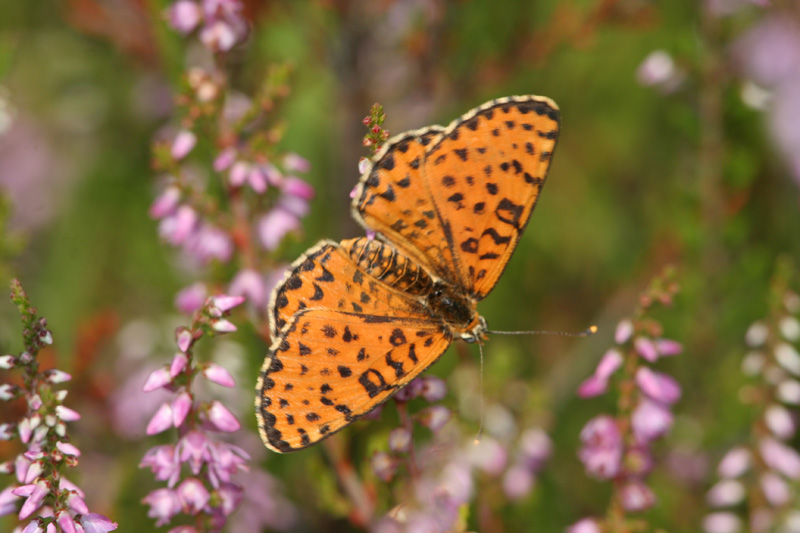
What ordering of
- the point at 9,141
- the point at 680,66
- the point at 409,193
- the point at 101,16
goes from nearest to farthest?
1. the point at 409,193
2. the point at 680,66
3. the point at 101,16
4. the point at 9,141

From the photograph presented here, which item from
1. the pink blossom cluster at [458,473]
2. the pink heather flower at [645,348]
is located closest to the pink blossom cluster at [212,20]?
the pink blossom cluster at [458,473]

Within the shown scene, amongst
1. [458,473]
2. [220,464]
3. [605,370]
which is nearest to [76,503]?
[220,464]

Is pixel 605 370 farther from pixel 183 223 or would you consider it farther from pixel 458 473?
pixel 183 223

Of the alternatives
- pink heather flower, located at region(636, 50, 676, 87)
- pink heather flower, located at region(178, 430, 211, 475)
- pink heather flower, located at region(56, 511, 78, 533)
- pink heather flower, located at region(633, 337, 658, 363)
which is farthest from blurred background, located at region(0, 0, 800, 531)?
pink heather flower, located at region(56, 511, 78, 533)

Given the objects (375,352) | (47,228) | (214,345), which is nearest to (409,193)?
(375,352)

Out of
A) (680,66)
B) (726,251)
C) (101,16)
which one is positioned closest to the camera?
(680,66)

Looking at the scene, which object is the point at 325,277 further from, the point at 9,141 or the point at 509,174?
the point at 9,141
